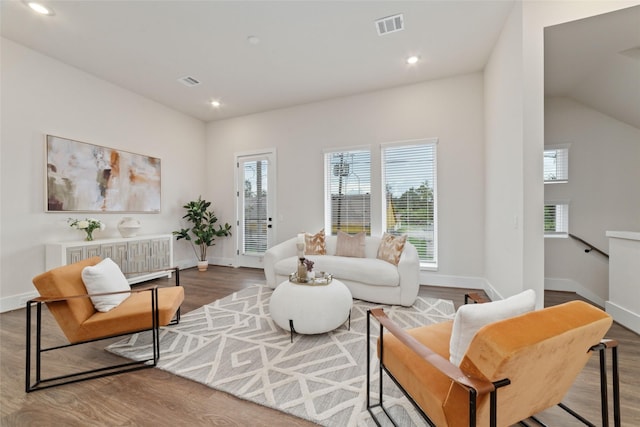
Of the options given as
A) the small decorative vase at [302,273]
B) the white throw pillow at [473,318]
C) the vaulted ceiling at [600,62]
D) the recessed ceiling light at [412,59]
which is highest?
the recessed ceiling light at [412,59]

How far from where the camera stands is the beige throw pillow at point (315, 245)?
166 inches

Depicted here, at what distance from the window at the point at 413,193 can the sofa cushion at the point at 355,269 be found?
1080mm

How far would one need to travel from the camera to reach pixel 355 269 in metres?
3.44

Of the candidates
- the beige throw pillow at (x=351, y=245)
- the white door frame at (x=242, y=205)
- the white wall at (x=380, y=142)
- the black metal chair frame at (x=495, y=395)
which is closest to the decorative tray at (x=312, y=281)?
the black metal chair frame at (x=495, y=395)

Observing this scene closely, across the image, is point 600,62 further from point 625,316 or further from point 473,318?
point 473,318

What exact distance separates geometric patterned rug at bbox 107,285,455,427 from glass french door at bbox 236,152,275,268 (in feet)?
8.10

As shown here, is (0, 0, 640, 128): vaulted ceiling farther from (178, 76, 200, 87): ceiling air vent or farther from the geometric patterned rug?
the geometric patterned rug

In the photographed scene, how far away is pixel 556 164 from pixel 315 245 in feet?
12.8

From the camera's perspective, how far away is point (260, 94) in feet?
15.3

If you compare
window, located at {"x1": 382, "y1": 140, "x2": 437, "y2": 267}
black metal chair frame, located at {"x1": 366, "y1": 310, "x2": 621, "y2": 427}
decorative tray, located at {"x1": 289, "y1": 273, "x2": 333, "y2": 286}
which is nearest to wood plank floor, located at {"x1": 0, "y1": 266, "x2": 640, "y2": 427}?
black metal chair frame, located at {"x1": 366, "y1": 310, "x2": 621, "y2": 427}

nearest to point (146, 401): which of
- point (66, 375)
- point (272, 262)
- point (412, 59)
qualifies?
point (66, 375)

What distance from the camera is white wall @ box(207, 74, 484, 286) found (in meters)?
3.97

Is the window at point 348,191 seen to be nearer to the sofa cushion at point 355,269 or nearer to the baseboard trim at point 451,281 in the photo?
the sofa cushion at point 355,269

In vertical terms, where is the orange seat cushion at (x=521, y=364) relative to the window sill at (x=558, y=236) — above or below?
below
